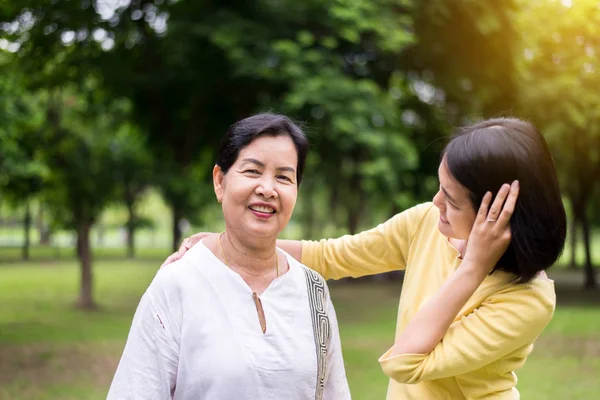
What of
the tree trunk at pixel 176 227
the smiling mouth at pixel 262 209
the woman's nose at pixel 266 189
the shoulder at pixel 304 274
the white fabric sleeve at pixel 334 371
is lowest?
the tree trunk at pixel 176 227

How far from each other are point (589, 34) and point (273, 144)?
55.0 ft

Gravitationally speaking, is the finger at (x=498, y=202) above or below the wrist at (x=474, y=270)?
above

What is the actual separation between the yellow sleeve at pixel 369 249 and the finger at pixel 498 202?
1.64 feet

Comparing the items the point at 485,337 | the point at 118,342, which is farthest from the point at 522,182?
the point at 118,342

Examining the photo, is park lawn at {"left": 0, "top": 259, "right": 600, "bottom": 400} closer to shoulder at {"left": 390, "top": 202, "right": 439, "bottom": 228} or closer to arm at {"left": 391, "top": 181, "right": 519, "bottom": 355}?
shoulder at {"left": 390, "top": 202, "right": 439, "bottom": 228}

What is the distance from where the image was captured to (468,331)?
6.63 feet

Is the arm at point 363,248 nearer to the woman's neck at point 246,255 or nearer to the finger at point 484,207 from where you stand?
the woman's neck at point 246,255

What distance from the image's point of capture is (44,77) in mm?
14945

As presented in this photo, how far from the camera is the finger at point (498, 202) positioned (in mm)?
1965

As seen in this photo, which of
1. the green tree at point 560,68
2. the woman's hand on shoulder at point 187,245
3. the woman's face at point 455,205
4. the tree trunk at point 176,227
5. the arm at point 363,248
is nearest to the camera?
the woman's face at point 455,205

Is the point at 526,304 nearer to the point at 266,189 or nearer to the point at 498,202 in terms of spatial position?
the point at 498,202

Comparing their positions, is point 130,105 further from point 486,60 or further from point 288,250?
point 288,250

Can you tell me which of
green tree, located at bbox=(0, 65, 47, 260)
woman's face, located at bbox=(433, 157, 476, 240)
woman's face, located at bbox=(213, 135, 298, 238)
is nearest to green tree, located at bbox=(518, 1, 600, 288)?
green tree, located at bbox=(0, 65, 47, 260)

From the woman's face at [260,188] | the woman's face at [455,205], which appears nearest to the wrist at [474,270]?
the woman's face at [455,205]
